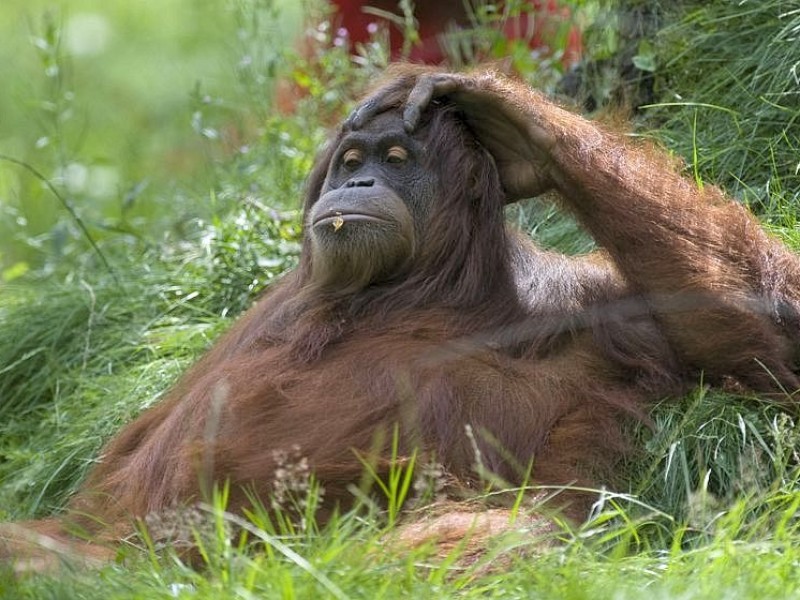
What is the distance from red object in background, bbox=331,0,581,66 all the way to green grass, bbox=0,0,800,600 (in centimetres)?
59

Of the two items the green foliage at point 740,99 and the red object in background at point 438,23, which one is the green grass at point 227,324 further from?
the red object in background at point 438,23

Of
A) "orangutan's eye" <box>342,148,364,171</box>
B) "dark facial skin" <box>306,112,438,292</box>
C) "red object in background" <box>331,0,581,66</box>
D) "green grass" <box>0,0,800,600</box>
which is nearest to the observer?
"green grass" <box>0,0,800,600</box>

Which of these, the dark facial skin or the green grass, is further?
the dark facial skin

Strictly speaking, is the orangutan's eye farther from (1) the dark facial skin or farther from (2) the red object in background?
(2) the red object in background

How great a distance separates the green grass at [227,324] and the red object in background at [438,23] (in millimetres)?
591

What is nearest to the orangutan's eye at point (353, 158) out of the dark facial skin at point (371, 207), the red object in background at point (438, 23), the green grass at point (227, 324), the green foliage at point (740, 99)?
the dark facial skin at point (371, 207)

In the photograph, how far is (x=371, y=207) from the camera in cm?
446

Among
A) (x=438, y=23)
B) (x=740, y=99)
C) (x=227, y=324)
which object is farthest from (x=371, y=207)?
(x=438, y=23)

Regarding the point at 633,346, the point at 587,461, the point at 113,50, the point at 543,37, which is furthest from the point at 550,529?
the point at 113,50

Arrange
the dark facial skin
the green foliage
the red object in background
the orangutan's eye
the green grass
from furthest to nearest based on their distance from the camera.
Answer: the red object in background
the green foliage
the orangutan's eye
the dark facial skin
the green grass

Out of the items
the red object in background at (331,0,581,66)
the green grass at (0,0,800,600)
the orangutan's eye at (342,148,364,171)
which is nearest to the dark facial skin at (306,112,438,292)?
the orangutan's eye at (342,148,364,171)

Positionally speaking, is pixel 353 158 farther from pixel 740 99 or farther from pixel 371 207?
pixel 740 99

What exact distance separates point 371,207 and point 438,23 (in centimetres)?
417

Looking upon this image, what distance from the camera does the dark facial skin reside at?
14.6 feet
